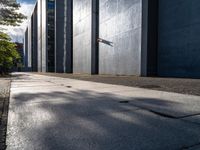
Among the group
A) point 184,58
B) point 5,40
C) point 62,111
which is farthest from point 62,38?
point 62,111

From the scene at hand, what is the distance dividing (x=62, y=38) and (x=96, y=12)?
2485 cm

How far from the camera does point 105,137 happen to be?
8.13 feet

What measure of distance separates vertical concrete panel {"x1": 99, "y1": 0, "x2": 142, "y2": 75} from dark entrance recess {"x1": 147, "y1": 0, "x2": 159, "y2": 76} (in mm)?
714

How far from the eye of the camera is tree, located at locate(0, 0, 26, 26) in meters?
6.76

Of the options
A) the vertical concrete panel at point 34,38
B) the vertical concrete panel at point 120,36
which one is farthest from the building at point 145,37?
the vertical concrete panel at point 34,38

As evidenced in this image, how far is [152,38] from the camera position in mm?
17250

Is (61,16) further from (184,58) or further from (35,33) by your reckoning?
(184,58)

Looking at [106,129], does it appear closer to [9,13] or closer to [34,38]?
[9,13]

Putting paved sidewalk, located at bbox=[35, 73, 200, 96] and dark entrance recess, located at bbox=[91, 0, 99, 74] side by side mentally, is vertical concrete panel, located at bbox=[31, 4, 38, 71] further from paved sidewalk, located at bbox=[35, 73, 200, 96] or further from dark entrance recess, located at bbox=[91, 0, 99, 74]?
paved sidewalk, located at bbox=[35, 73, 200, 96]

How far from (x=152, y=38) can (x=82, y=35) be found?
17.1m

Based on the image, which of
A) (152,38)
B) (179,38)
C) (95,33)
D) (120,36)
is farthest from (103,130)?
(95,33)

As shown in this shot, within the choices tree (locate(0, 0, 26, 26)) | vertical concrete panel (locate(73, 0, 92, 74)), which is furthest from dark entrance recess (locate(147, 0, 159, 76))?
vertical concrete panel (locate(73, 0, 92, 74))

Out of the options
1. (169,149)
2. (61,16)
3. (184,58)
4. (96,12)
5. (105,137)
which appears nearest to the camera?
(169,149)

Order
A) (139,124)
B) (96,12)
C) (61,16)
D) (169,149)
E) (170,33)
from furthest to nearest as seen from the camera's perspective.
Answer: (61,16)
(96,12)
(170,33)
(139,124)
(169,149)
